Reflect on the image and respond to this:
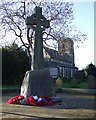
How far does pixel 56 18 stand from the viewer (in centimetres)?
2356

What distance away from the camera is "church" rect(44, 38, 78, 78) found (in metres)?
23.7

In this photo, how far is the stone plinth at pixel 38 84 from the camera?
318 inches

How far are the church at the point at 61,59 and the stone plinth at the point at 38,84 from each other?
15.3 m

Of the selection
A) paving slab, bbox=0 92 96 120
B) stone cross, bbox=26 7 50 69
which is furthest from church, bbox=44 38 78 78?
paving slab, bbox=0 92 96 120

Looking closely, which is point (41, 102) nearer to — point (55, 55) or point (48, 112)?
point (48, 112)

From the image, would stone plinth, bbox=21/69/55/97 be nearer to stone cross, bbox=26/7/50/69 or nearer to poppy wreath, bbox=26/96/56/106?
stone cross, bbox=26/7/50/69

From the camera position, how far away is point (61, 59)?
46031 mm

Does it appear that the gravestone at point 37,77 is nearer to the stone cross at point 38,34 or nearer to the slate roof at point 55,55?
the stone cross at point 38,34

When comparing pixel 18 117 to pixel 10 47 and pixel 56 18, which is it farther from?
pixel 10 47

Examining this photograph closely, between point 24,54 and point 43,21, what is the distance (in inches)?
806

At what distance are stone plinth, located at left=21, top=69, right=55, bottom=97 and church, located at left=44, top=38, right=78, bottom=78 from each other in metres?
15.3

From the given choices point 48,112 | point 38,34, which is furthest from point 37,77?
point 48,112

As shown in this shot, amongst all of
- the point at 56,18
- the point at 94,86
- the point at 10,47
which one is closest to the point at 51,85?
the point at 94,86

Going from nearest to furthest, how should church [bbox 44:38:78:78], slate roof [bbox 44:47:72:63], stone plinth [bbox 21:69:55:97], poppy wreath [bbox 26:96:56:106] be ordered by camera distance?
poppy wreath [bbox 26:96:56:106], stone plinth [bbox 21:69:55:97], church [bbox 44:38:78:78], slate roof [bbox 44:47:72:63]
